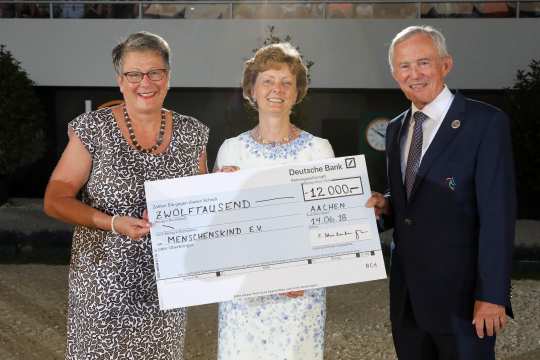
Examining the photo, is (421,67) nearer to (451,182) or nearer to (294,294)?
(451,182)

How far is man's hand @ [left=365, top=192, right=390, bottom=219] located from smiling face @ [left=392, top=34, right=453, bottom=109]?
442 mm

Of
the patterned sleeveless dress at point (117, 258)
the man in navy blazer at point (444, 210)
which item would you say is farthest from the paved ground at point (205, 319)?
the man in navy blazer at point (444, 210)

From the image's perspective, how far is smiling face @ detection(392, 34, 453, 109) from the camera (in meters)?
2.89

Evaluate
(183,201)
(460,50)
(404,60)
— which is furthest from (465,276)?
(460,50)

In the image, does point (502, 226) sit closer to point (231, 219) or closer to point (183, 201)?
Answer: point (231, 219)

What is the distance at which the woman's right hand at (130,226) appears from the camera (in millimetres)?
2766

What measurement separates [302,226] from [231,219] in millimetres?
301

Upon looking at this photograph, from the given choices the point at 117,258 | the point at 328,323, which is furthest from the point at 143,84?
the point at 328,323

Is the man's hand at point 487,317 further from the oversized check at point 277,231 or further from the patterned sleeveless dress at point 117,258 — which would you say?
the patterned sleeveless dress at point 117,258

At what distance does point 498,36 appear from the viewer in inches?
591

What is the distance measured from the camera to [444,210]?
9.30ft

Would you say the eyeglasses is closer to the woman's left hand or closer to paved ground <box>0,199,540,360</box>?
the woman's left hand

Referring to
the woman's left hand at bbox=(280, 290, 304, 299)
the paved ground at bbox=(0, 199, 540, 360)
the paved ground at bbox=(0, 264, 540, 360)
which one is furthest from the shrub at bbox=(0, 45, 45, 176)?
the woman's left hand at bbox=(280, 290, 304, 299)

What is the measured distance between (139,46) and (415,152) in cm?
120
